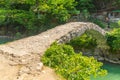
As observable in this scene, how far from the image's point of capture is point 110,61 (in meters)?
21.2

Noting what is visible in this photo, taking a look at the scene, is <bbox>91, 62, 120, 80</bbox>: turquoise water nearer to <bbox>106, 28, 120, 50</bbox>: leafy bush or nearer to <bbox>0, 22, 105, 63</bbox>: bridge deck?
<bbox>106, 28, 120, 50</bbox>: leafy bush

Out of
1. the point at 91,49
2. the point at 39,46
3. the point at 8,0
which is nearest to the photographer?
the point at 39,46

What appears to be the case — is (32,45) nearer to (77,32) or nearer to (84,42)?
(77,32)

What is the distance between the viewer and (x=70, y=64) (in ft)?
31.9

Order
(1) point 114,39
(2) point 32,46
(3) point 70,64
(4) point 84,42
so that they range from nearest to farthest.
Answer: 1. (3) point 70,64
2. (2) point 32,46
3. (1) point 114,39
4. (4) point 84,42

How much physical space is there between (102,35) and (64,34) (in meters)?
6.74

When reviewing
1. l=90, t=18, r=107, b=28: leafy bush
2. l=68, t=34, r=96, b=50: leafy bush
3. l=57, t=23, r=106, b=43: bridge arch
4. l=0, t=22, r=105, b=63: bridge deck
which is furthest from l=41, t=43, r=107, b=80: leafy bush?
l=90, t=18, r=107, b=28: leafy bush

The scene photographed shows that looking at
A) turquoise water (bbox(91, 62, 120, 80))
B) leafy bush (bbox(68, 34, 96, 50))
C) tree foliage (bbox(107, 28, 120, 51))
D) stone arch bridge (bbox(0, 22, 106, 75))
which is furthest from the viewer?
leafy bush (bbox(68, 34, 96, 50))

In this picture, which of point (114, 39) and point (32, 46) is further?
point (114, 39)

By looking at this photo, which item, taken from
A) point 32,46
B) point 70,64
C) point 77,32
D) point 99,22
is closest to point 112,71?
point 77,32

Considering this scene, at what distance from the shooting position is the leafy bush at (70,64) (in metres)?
9.26

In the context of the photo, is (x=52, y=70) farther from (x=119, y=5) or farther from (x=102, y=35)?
(x=119, y=5)

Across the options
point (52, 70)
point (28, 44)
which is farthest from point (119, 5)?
point (52, 70)

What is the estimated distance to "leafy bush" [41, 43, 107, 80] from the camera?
9.26 m
